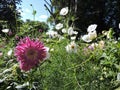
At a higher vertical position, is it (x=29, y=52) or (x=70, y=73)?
(x=29, y=52)

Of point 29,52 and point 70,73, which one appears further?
point 70,73

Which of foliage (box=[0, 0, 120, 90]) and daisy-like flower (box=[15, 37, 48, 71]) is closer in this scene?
daisy-like flower (box=[15, 37, 48, 71])

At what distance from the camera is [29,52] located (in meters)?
2.43

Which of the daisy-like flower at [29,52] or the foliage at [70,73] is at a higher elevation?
the daisy-like flower at [29,52]

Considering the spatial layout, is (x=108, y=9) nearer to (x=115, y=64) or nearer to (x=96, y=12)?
(x=96, y=12)

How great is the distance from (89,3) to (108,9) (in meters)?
2.43

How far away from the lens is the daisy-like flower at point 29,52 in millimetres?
2428

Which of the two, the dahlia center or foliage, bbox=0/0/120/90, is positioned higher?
the dahlia center

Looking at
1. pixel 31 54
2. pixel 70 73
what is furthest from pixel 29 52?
pixel 70 73

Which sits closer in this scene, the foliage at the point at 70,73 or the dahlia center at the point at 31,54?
the dahlia center at the point at 31,54

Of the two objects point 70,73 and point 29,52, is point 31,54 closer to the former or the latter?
point 29,52

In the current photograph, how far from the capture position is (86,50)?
3582 millimetres

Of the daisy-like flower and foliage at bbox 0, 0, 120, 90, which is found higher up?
the daisy-like flower

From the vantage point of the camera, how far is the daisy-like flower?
243 centimetres
